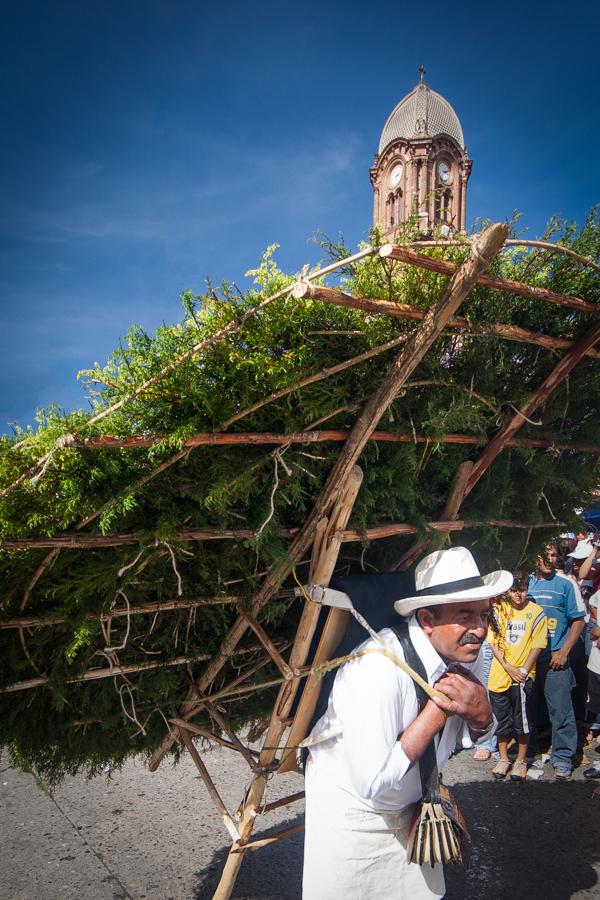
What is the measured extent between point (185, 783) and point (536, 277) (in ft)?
14.5

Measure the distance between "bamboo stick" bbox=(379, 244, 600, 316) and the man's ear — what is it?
108 centimetres

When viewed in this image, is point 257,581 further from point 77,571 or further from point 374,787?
point 374,787

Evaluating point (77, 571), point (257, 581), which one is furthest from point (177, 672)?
point (77, 571)

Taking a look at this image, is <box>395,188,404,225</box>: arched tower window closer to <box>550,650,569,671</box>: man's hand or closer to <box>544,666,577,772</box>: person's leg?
Result: <box>550,650,569,671</box>: man's hand

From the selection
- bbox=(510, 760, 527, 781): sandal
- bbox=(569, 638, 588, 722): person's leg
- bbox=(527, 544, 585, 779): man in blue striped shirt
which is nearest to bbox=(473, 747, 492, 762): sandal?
bbox=(510, 760, 527, 781): sandal

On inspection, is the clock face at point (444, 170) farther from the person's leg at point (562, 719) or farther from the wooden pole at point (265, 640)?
the wooden pole at point (265, 640)

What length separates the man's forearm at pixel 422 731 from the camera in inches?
71.6

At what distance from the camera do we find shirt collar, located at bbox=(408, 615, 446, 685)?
1975 millimetres

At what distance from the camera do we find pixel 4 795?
4.51 metres

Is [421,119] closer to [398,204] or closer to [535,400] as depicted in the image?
[398,204]

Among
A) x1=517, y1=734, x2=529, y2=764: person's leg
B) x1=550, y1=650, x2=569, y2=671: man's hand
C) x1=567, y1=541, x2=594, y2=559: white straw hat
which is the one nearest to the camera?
x1=517, y1=734, x2=529, y2=764: person's leg

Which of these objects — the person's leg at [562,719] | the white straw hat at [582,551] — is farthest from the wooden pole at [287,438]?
the white straw hat at [582,551]

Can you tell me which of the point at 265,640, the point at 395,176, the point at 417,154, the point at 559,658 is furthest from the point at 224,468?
the point at 395,176

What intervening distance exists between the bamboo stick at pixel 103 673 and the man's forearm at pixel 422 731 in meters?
0.93
